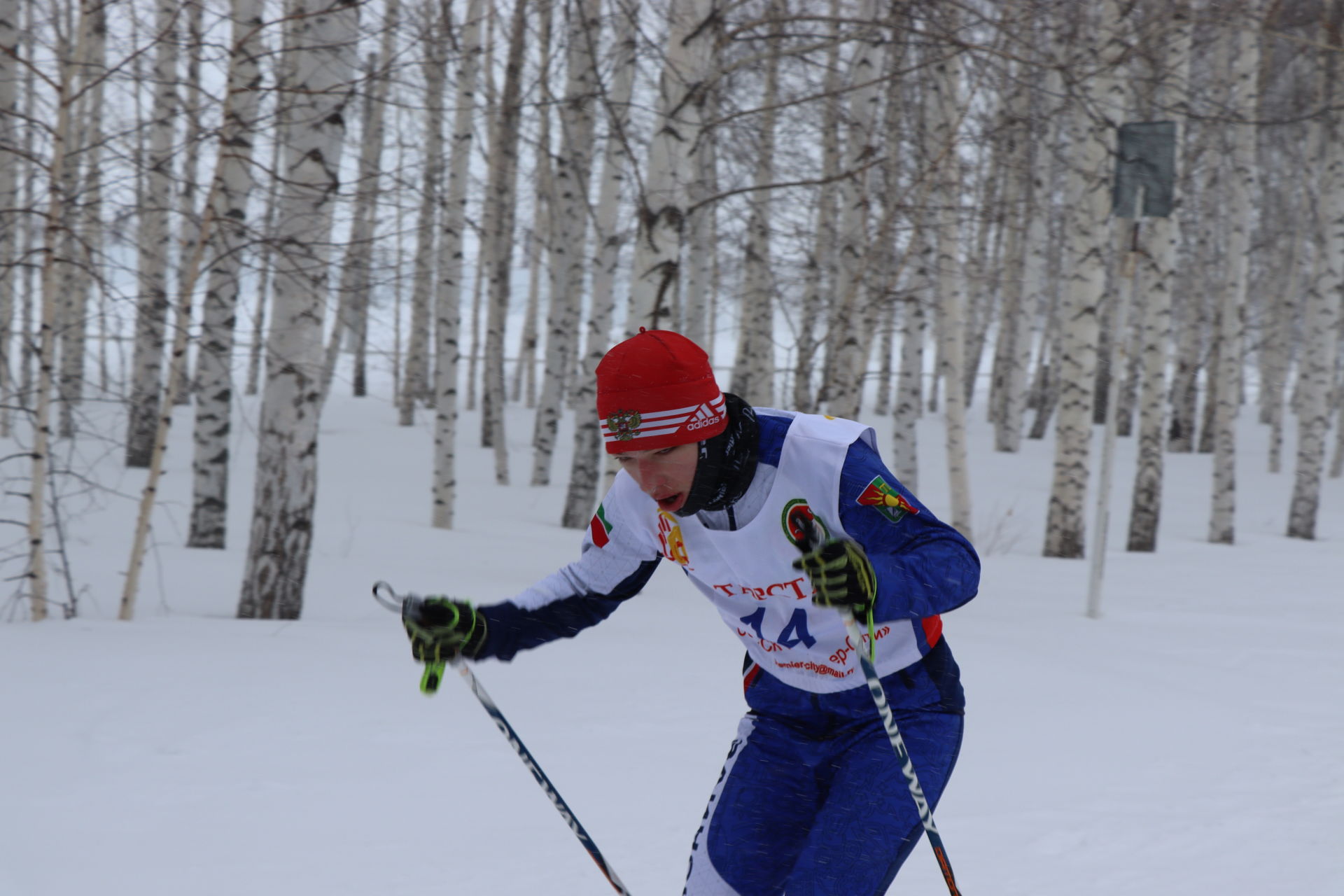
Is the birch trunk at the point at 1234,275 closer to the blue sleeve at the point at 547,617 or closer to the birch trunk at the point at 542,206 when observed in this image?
the birch trunk at the point at 542,206

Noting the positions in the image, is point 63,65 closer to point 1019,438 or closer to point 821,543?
point 821,543

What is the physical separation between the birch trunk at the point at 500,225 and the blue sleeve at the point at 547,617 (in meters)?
8.88

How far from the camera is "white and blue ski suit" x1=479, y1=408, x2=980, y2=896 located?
2.20m

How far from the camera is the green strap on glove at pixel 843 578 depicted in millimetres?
2080

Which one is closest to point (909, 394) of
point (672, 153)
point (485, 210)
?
point (485, 210)

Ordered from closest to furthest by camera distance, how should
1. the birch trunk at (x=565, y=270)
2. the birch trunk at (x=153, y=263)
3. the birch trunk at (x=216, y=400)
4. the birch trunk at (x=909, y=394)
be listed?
1. the birch trunk at (x=153, y=263)
2. the birch trunk at (x=216, y=400)
3. the birch trunk at (x=565, y=270)
4. the birch trunk at (x=909, y=394)

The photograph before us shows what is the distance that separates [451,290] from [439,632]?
10859 mm

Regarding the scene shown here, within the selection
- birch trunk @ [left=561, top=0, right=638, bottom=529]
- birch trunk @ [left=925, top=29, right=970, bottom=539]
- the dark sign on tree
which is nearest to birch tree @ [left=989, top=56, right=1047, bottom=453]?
birch trunk @ [left=925, top=29, right=970, bottom=539]

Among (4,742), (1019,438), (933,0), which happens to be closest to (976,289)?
(1019,438)

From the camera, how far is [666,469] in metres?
2.24

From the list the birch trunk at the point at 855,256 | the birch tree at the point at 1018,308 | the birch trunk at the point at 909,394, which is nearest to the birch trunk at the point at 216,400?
the birch trunk at the point at 855,256

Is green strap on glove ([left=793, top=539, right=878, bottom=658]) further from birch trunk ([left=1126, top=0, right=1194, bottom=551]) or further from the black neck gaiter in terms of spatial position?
birch trunk ([left=1126, top=0, right=1194, bottom=551])

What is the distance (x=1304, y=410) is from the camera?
14.7m

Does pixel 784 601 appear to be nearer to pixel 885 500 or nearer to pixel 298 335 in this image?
pixel 885 500
